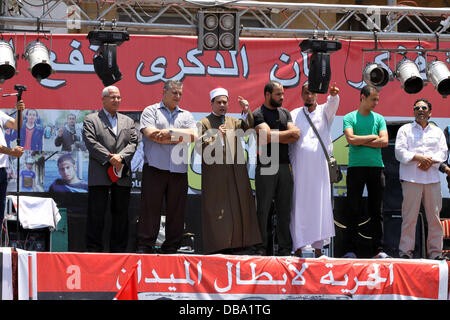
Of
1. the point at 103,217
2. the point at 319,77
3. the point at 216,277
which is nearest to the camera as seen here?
the point at 216,277

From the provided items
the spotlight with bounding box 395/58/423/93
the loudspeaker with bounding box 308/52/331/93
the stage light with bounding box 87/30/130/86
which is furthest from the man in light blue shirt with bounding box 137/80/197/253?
the spotlight with bounding box 395/58/423/93

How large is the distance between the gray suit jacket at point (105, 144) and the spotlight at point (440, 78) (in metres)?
3.20

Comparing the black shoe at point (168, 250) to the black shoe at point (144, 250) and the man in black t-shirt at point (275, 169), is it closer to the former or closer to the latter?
the black shoe at point (144, 250)

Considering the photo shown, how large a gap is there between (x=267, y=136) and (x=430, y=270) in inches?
79.3

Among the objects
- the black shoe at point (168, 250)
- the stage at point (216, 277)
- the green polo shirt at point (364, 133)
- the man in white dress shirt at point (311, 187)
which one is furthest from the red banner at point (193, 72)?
the stage at point (216, 277)

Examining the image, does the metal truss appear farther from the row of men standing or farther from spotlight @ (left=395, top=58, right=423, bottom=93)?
the row of men standing

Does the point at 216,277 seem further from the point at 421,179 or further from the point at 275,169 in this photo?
the point at 421,179

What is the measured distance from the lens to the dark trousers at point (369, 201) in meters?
8.48

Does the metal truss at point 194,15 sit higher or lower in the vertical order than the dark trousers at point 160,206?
higher

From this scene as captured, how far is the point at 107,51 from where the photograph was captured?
8.01m

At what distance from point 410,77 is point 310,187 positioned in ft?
5.19

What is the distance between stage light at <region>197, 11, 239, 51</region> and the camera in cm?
810

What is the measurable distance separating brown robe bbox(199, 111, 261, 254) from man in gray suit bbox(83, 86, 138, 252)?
80cm

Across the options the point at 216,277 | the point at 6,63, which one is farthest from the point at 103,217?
the point at 6,63
